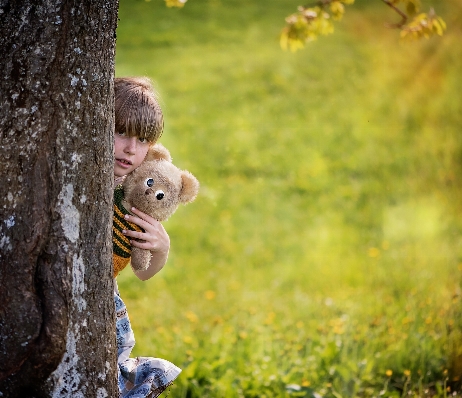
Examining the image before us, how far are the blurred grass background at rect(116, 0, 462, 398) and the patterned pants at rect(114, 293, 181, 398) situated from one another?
0.97m

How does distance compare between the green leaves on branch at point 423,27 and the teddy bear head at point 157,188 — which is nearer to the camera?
the teddy bear head at point 157,188

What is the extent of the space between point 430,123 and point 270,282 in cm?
472

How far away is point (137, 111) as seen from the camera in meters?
2.37

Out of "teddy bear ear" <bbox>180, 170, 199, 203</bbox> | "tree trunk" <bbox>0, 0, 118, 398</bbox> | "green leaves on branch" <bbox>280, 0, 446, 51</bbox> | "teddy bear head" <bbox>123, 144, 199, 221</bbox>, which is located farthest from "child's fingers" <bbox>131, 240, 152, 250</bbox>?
"green leaves on branch" <bbox>280, 0, 446, 51</bbox>

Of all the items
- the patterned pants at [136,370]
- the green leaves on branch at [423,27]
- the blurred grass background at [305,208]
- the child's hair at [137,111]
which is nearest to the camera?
the child's hair at [137,111]

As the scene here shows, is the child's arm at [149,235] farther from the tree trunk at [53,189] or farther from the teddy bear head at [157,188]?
the tree trunk at [53,189]

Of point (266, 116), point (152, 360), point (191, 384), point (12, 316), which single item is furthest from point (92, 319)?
point (266, 116)

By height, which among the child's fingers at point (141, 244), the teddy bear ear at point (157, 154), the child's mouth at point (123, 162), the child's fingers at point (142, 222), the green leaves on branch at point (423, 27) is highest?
the green leaves on branch at point (423, 27)

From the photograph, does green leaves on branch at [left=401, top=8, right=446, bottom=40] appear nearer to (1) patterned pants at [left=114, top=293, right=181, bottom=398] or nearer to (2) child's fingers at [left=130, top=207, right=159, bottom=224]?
(2) child's fingers at [left=130, top=207, right=159, bottom=224]

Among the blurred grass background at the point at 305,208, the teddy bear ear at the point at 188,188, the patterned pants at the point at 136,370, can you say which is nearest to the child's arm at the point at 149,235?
the teddy bear ear at the point at 188,188

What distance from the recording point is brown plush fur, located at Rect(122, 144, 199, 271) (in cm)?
238

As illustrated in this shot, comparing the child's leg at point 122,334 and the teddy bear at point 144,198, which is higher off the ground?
the teddy bear at point 144,198

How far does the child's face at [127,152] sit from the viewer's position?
2383mm

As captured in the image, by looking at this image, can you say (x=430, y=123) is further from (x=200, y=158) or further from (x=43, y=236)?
(x=43, y=236)
